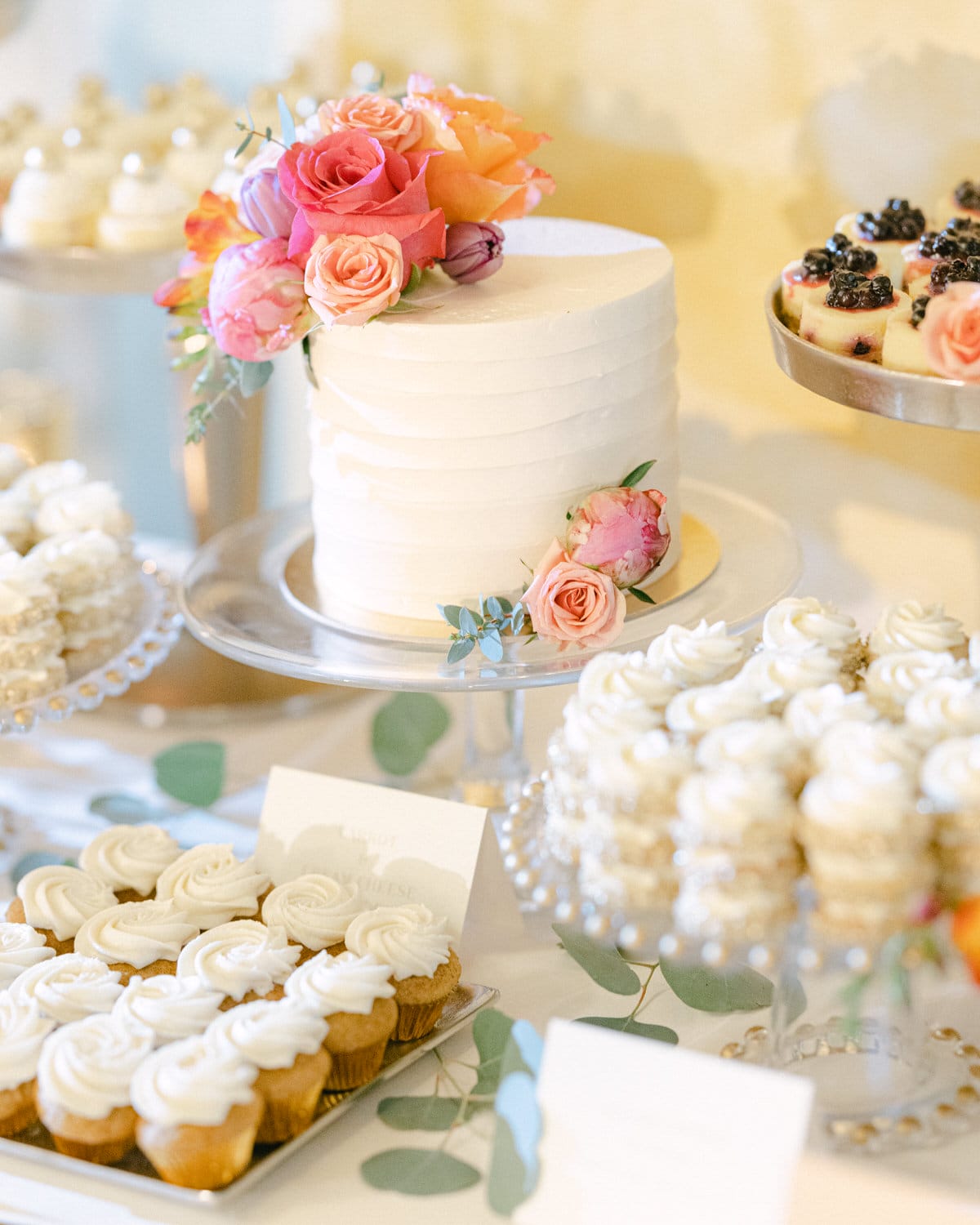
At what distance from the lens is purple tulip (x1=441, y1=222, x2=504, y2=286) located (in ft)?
4.27

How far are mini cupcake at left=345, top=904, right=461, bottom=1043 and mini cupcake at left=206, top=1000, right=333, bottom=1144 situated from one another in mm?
96

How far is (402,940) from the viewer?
1160 millimetres

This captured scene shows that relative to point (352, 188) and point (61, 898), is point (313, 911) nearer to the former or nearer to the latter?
point (61, 898)

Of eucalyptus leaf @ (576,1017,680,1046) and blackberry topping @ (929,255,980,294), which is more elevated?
blackberry topping @ (929,255,980,294)

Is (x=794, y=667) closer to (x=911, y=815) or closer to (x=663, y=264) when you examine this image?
(x=911, y=815)

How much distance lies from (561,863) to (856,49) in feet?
3.58

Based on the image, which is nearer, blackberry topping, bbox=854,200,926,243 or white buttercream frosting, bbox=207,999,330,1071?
white buttercream frosting, bbox=207,999,330,1071

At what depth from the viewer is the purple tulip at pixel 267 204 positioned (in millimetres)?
1277

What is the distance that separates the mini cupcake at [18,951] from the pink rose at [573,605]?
0.49 metres

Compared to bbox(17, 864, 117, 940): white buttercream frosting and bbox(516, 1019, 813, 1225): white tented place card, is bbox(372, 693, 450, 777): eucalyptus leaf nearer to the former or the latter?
bbox(17, 864, 117, 940): white buttercream frosting

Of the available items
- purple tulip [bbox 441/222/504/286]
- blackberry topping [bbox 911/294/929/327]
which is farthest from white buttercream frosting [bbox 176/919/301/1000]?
blackberry topping [bbox 911/294/929/327]

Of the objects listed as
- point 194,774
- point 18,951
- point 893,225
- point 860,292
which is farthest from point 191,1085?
point 893,225

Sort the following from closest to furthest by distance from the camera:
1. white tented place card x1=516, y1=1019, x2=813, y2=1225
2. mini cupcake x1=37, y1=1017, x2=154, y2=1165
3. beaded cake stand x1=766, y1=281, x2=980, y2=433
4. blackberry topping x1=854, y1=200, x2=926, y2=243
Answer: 1. white tented place card x1=516, y1=1019, x2=813, y2=1225
2. mini cupcake x1=37, y1=1017, x2=154, y2=1165
3. beaded cake stand x1=766, y1=281, x2=980, y2=433
4. blackberry topping x1=854, y1=200, x2=926, y2=243

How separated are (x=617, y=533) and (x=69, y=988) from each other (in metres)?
0.58
